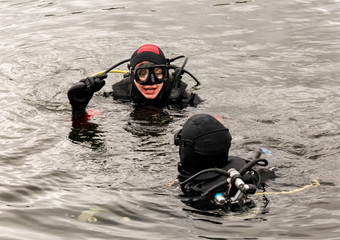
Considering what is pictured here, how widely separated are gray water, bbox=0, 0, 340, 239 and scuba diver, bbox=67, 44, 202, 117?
0.19 m

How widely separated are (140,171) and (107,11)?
7716 mm

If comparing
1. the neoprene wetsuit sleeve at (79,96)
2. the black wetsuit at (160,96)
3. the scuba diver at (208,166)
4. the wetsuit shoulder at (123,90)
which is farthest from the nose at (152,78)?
the scuba diver at (208,166)

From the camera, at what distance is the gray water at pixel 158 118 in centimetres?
428

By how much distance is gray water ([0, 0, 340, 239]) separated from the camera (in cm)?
428

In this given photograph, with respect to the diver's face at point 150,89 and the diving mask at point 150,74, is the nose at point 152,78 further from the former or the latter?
the diver's face at point 150,89

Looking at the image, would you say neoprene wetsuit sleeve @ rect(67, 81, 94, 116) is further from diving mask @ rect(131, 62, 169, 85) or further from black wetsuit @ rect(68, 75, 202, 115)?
diving mask @ rect(131, 62, 169, 85)

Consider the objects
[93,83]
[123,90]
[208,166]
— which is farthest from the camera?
[123,90]

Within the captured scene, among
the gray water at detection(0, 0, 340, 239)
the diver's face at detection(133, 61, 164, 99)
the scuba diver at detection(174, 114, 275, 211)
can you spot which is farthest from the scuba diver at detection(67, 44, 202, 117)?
the scuba diver at detection(174, 114, 275, 211)

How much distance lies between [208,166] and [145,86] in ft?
8.89

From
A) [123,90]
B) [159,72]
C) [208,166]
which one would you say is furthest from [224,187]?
[123,90]

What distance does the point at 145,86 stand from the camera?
688 centimetres

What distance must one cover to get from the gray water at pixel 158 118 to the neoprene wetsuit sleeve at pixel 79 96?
→ 9.9 inches

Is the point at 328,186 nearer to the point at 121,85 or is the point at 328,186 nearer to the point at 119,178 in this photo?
the point at 119,178

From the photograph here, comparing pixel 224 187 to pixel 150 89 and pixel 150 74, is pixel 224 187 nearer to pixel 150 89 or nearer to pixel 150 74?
pixel 150 74
